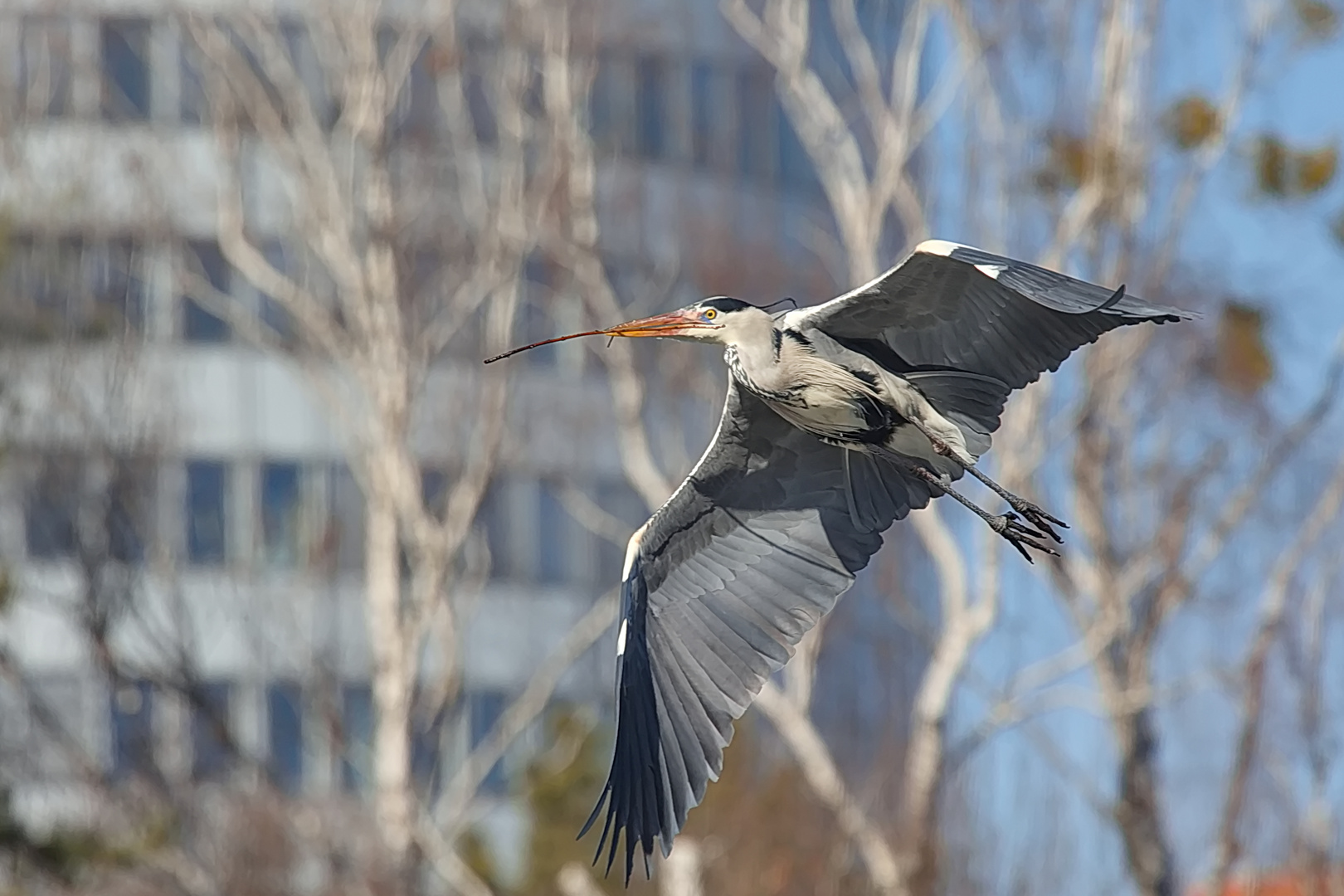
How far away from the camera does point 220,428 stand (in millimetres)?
31234

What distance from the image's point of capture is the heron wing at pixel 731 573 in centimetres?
870

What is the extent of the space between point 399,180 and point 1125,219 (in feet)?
23.7

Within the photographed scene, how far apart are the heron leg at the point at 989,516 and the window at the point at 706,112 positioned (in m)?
23.4

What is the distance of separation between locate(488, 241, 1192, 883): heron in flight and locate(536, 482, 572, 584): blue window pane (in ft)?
75.6

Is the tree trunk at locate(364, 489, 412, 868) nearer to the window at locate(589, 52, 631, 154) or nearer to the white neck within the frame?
the white neck

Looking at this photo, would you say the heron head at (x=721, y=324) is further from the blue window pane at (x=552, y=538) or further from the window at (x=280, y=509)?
the blue window pane at (x=552, y=538)

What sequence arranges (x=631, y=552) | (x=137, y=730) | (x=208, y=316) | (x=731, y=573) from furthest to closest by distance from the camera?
(x=208, y=316), (x=137, y=730), (x=731, y=573), (x=631, y=552)

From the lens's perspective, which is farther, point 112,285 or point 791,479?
point 112,285

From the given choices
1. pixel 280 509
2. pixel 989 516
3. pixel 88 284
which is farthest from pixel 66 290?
pixel 989 516

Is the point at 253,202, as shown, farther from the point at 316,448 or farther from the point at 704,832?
the point at 704,832

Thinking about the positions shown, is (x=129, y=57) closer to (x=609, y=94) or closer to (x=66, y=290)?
(x=609, y=94)

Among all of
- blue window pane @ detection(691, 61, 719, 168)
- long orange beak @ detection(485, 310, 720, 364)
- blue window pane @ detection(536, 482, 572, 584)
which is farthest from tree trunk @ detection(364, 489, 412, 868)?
blue window pane @ detection(691, 61, 719, 168)

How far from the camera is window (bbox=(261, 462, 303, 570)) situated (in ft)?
96.8

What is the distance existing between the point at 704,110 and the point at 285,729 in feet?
33.3
